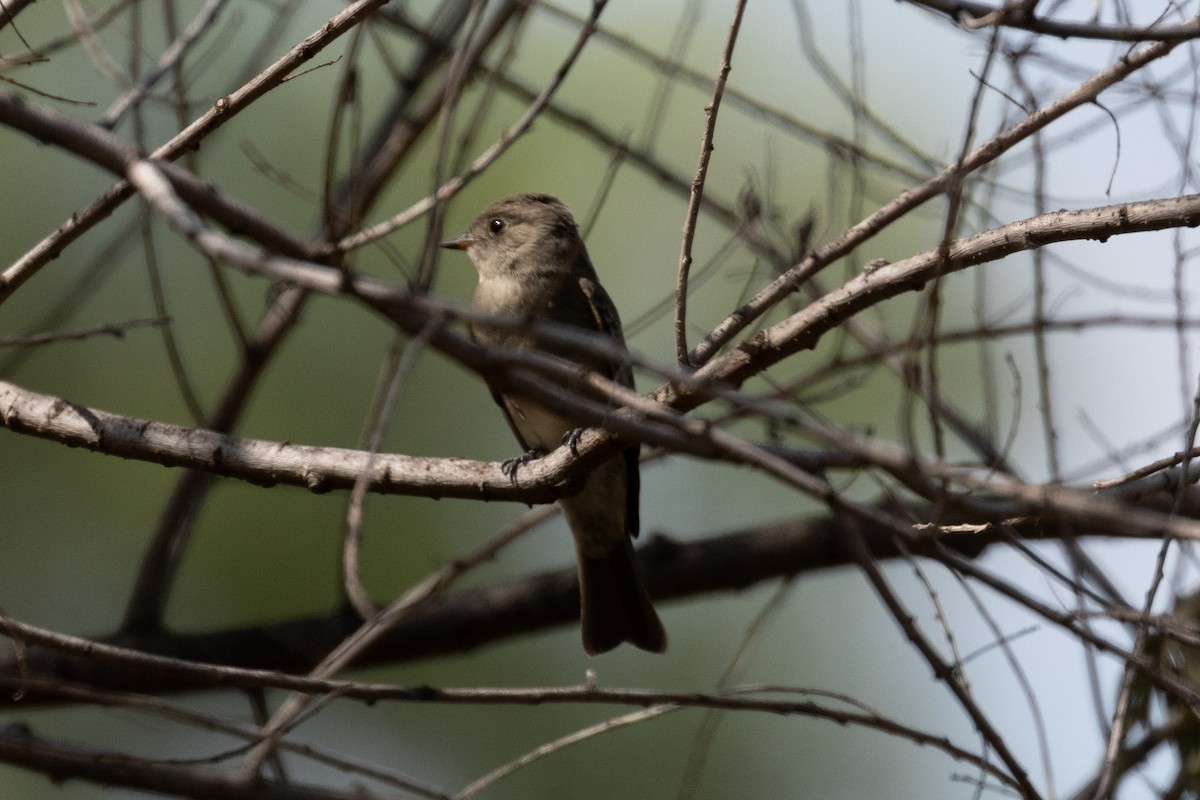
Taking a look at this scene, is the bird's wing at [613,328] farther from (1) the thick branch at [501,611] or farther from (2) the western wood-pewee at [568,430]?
(1) the thick branch at [501,611]

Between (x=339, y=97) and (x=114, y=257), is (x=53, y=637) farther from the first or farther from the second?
(x=114, y=257)

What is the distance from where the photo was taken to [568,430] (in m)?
4.92

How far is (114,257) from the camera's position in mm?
5219

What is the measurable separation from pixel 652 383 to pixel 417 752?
255cm

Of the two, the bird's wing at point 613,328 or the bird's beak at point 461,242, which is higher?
the bird's beak at point 461,242

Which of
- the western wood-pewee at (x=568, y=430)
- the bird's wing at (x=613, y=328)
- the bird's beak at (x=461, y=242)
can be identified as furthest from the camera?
the bird's beak at (x=461, y=242)

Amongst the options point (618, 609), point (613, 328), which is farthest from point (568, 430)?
point (618, 609)

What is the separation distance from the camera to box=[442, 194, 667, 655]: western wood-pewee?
5.06 meters

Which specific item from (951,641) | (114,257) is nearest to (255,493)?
(114,257)

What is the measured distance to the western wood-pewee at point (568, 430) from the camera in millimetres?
5062

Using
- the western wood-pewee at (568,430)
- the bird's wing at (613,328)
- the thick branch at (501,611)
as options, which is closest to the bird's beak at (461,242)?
the western wood-pewee at (568,430)

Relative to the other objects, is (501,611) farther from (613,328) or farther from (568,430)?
(613,328)

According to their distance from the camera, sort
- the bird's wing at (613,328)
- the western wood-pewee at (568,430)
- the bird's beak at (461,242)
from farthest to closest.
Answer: the bird's beak at (461,242) < the western wood-pewee at (568,430) < the bird's wing at (613,328)

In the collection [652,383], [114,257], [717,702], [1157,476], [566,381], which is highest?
[652,383]
